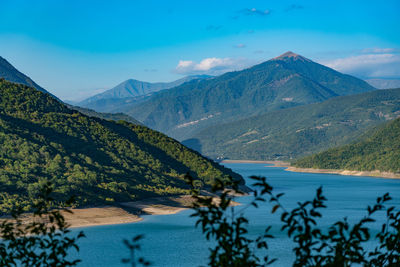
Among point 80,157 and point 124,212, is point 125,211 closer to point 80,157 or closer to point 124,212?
point 124,212

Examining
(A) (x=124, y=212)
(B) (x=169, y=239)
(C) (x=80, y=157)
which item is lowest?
(B) (x=169, y=239)

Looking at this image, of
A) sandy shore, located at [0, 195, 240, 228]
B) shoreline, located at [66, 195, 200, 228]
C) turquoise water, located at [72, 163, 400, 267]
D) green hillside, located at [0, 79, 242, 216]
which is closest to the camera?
turquoise water, located at [72, 163, 400, 267]

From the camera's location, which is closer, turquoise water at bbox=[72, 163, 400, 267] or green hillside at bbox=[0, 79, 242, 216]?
turquoise water at bbox=[72, 163, 400, 267]

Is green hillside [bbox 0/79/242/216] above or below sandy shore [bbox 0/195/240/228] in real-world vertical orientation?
above

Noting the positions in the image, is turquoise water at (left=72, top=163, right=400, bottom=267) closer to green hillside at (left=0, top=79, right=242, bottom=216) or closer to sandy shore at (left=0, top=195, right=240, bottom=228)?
sandy shore at (left=0, top=195, right=240, bottom=228)

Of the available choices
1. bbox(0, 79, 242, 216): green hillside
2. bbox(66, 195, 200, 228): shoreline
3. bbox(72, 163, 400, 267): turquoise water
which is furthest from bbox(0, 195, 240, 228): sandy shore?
bbox(72, 163, 400, 267): turquoise water

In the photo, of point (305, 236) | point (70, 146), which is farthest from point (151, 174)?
point (305, 236)

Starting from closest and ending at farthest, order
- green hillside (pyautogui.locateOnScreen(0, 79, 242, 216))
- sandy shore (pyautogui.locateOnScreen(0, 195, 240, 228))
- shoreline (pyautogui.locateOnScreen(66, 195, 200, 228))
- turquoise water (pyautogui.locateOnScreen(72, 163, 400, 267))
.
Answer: turquoise water (pyautogui.locateOnScreen(72, 163, 400, 267))
sandy shore (pyautogui.locateOnScreen(0, 195, 240, 228))
shoreline (pyautogui.locateOnScreen(66, 195, 200, 228))
green hillside (pyautogui.locateOnScreen(0, 79, 242, 216))

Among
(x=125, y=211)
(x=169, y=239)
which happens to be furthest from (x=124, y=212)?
(x=169, y=239)

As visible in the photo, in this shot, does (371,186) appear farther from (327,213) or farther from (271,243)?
(271,243)

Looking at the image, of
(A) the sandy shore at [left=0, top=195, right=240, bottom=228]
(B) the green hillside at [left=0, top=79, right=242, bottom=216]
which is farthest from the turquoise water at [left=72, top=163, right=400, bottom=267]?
(B) the green hillside at [left=0, top=79, right=242, bottom=216]
